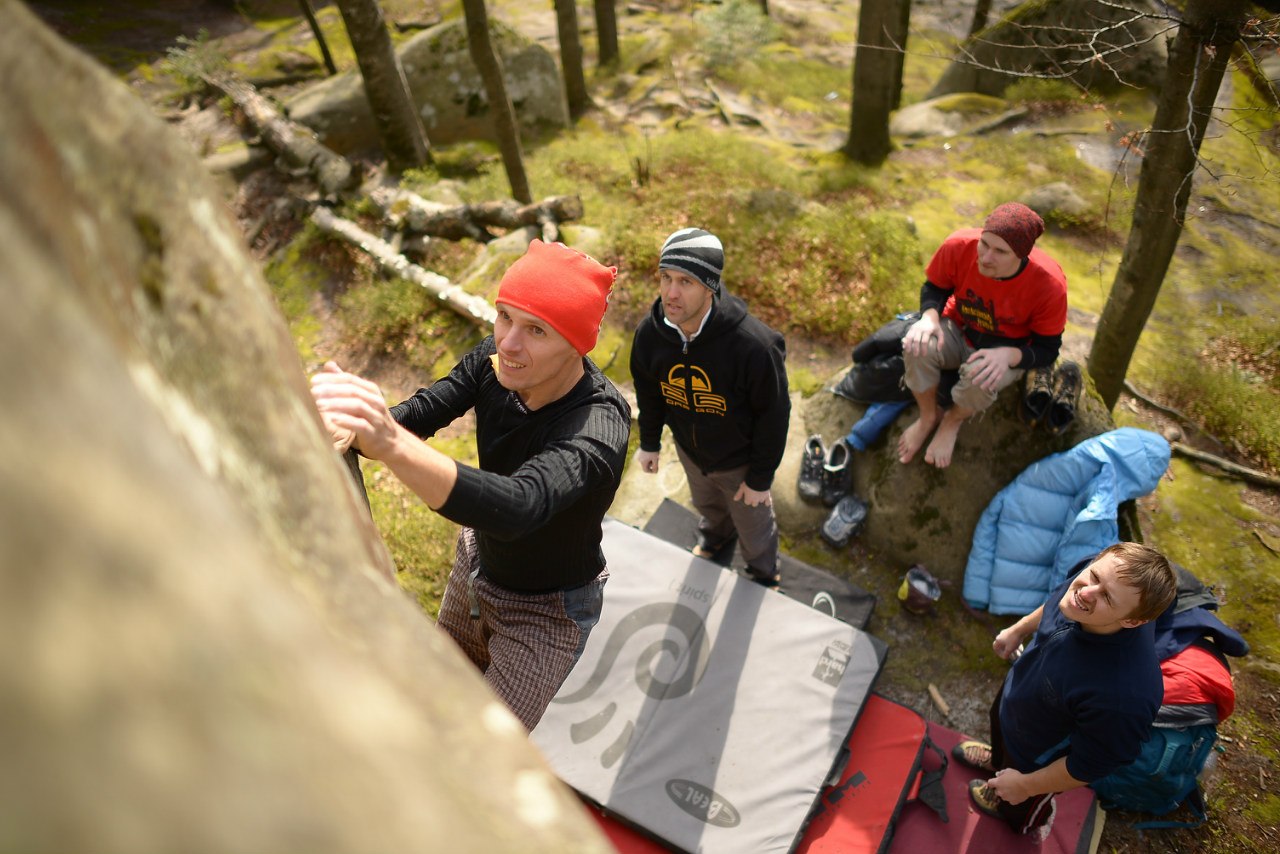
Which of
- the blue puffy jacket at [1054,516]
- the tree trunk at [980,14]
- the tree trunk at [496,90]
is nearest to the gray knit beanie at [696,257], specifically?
the blue puffy jacket at [1054,516]

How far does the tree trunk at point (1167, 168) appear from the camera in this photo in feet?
13.5

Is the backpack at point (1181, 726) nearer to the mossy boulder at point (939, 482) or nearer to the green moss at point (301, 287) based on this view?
the mossy boulder at point (939, 482)

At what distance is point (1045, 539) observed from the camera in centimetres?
493

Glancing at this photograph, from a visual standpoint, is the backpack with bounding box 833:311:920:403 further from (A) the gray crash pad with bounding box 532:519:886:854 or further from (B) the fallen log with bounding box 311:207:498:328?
(B) the fallen log with bounding box 311:207:498:328

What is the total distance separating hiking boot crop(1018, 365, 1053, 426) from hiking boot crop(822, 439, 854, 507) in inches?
53.3

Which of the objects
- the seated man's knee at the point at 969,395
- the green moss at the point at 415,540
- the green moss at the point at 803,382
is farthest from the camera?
the green moss at the point at 803,382

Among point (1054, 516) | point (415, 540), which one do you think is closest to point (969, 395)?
point (1054, 516)

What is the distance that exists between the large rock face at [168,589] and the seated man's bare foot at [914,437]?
4813 mm

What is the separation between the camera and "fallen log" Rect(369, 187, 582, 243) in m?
8.92

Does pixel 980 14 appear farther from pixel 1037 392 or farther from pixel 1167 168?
pixel 1037 392

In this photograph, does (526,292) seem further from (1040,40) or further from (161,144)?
(1040,40)

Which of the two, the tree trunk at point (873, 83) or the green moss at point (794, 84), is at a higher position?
the tree trunk at point (873, 83)

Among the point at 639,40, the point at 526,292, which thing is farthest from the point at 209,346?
the point at 639,40

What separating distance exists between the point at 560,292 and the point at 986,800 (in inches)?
149
